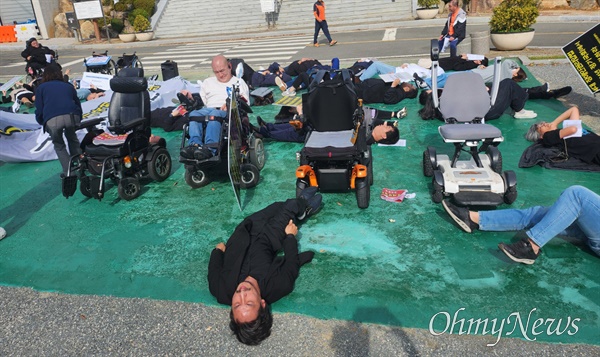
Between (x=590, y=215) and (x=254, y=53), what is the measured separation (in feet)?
52.4

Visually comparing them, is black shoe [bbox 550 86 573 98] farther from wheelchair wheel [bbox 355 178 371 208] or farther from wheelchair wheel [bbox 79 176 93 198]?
wheelchair wheel [bbox 79 176 93 198]

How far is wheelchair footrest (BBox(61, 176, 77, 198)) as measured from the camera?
607 centimetres

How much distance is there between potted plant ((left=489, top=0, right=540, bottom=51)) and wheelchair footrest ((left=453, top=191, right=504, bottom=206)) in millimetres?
10311

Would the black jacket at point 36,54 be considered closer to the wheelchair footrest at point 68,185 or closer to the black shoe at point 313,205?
the wheelchair footrest at point 68,185

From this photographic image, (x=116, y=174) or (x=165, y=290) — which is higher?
(x=116, y=174)

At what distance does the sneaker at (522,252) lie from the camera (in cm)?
420

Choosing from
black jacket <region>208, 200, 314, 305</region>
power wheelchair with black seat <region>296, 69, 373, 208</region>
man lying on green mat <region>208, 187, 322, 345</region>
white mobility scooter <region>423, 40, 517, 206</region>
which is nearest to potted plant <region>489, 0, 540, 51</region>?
white mobility scooter <region>423, 40, 517, 206</region>

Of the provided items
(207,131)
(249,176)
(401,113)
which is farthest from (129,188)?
(401,113)

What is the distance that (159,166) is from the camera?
6.86m

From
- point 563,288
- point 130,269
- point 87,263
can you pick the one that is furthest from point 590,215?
point 87,263

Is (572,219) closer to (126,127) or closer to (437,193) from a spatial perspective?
(437,193)

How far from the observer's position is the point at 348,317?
12.6 ft

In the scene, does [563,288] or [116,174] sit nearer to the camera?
[563,288]

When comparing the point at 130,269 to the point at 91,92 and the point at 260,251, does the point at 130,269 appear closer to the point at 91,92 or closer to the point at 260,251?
the point at 260,251
